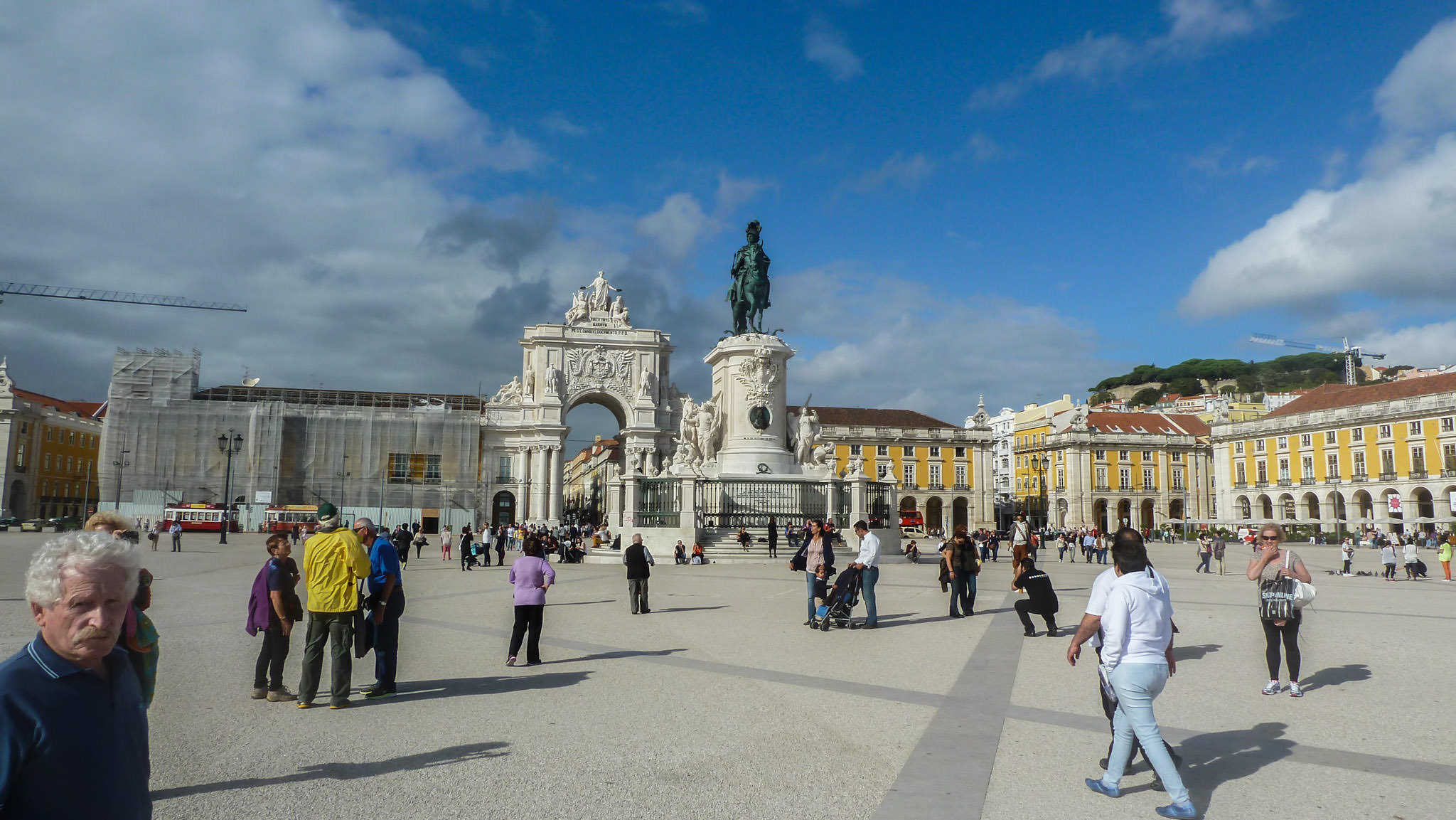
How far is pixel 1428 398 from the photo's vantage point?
6053cm

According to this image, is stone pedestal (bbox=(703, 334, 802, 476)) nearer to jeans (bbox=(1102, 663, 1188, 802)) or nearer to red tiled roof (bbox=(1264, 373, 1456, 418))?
jeans (bbox=(1102, 663, 1188, 802))

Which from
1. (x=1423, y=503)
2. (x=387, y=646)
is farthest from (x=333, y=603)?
(x=1423, y=503)

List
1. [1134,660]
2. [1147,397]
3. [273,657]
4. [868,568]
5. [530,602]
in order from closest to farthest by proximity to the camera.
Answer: [1134,660] → [273,657] → [530,602] → [868,568] → [1147,397]

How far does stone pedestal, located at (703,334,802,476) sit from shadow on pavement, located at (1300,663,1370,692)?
17389 mm

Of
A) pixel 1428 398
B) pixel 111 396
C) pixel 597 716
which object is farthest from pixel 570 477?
pixel 597 716

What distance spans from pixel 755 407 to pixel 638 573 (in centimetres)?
1329

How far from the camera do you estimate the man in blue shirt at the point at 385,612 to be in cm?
723

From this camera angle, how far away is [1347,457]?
6619 centimetres

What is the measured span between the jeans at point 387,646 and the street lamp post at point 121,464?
186ft

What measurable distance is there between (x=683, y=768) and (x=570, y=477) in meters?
128

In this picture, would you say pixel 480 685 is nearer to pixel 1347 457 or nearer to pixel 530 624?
pixel 530 624

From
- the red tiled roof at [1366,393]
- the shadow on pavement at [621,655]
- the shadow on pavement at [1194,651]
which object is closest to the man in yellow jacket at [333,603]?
the shadow on pavement at [621,655]

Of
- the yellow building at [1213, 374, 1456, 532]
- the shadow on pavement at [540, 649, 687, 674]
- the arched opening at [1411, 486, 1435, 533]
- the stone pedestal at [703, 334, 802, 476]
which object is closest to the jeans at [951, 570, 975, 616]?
the shadow on pavement at [540, 649, 687, 674]

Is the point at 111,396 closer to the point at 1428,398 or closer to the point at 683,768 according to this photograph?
the point at 683,768
